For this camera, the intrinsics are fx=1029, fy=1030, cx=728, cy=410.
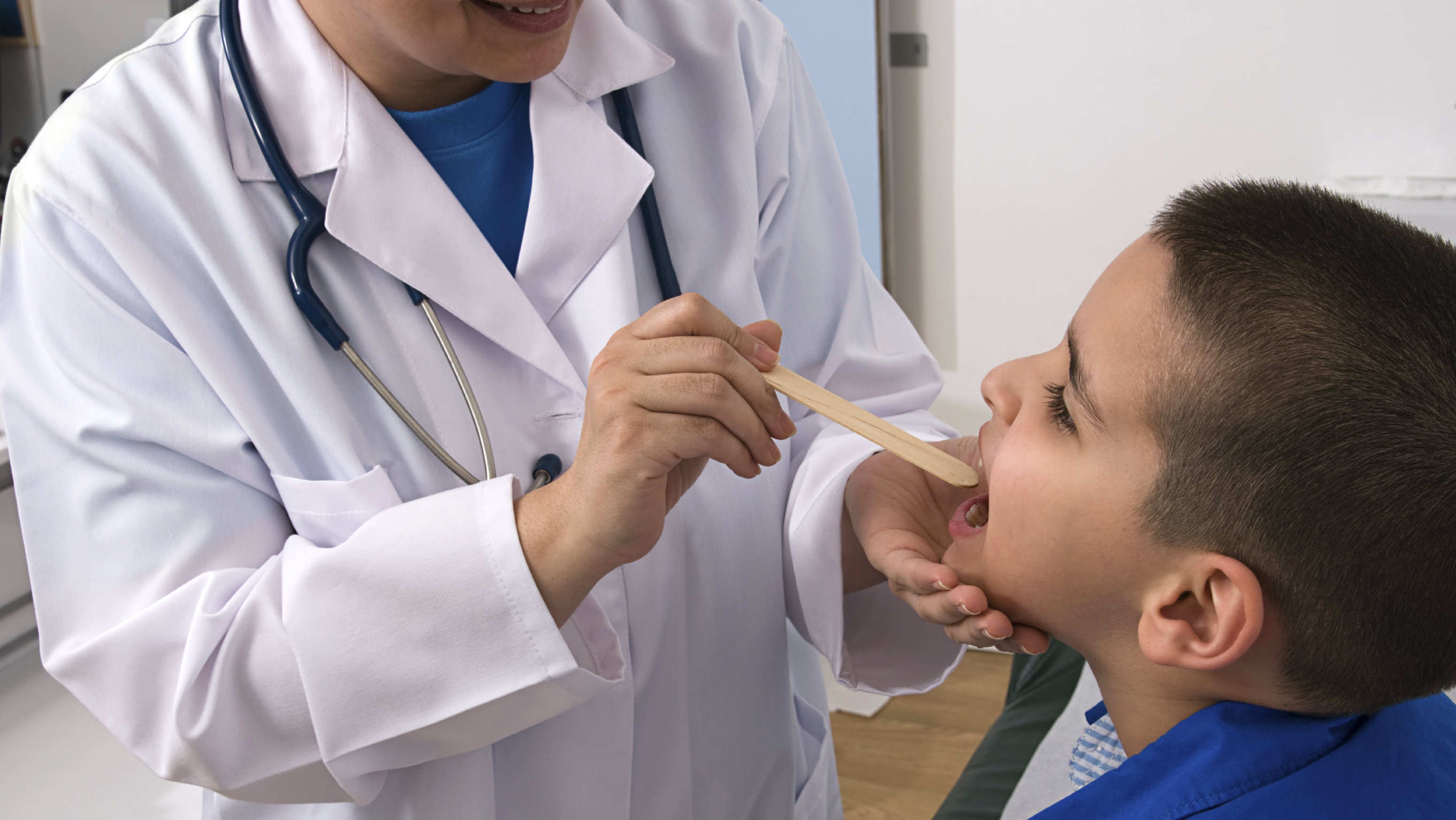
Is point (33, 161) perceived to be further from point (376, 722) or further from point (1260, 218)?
point (1260, 218)

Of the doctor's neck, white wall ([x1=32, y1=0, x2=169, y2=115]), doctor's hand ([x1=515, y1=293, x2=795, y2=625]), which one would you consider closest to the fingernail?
doctor's hand ([x1=515, y1=293, x2=795, y2=625])

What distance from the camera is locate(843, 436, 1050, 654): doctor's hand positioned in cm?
80

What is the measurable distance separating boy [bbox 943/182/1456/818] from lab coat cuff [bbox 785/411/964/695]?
0.14 m

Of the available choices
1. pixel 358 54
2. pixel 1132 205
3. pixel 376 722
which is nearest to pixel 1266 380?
pixel 376 722

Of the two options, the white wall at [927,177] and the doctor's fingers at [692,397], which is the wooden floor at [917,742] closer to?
the white wall at [927,177]

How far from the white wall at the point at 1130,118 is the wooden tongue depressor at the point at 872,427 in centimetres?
184

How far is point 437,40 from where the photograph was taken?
81 cm

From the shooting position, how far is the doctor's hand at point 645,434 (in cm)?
70

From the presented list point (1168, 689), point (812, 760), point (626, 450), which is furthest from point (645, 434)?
point (812, 760)

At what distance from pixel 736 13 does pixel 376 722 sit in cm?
76

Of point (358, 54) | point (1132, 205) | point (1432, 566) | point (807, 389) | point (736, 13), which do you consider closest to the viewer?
point (1432, 566)

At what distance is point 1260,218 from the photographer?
2.38 ft

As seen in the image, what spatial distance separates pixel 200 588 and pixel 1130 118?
2.25 meters

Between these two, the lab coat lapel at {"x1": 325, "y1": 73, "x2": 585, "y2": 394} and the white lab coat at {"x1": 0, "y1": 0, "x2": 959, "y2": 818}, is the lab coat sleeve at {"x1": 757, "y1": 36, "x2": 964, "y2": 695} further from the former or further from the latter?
the lab coat lapel at {"x1": 325, "y1": 73, "x2": 585, "y2": 394}
